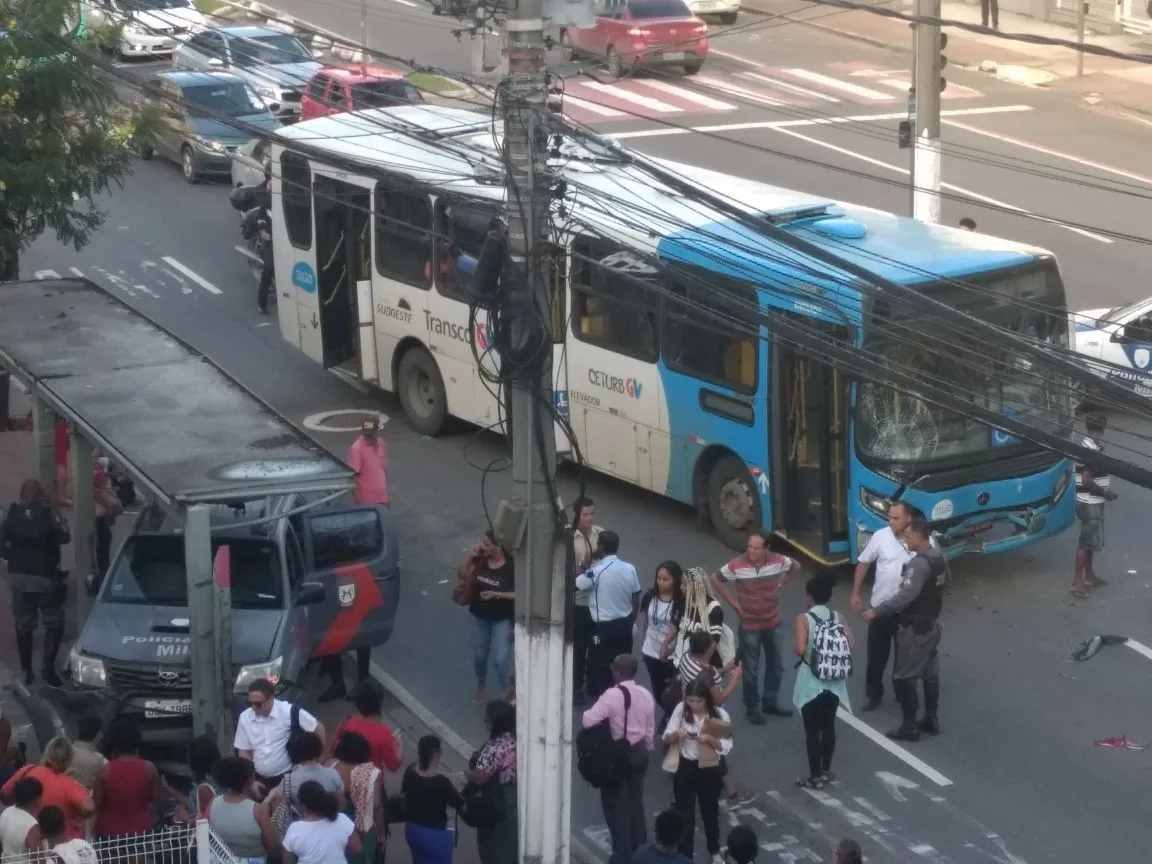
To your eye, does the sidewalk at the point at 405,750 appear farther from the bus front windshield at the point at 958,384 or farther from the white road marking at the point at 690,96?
the white road marking at the point at 690,96

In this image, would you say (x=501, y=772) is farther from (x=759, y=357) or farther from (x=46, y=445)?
(x=46, y=445)

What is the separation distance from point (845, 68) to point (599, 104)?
23.6 feet

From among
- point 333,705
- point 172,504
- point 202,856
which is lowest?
point 333,705

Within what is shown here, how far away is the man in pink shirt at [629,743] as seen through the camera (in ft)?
32.1

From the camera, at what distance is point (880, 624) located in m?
12.1

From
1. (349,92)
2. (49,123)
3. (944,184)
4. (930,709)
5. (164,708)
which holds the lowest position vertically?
(930,709)

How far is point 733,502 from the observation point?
15.2 m

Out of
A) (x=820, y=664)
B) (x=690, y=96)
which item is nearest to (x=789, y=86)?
(x=690, y=96)

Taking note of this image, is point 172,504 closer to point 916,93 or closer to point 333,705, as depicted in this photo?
point 333,705

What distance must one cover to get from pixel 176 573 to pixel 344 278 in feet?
25.8

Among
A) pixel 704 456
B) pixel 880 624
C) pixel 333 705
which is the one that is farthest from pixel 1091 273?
pixel 333 705

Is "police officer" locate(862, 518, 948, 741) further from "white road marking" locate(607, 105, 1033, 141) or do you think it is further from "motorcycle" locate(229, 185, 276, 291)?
"white road marking" locate(607, 105, 1033, 141)

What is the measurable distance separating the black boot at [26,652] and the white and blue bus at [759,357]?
380 centimetres

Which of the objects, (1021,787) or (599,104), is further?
(599,104)
